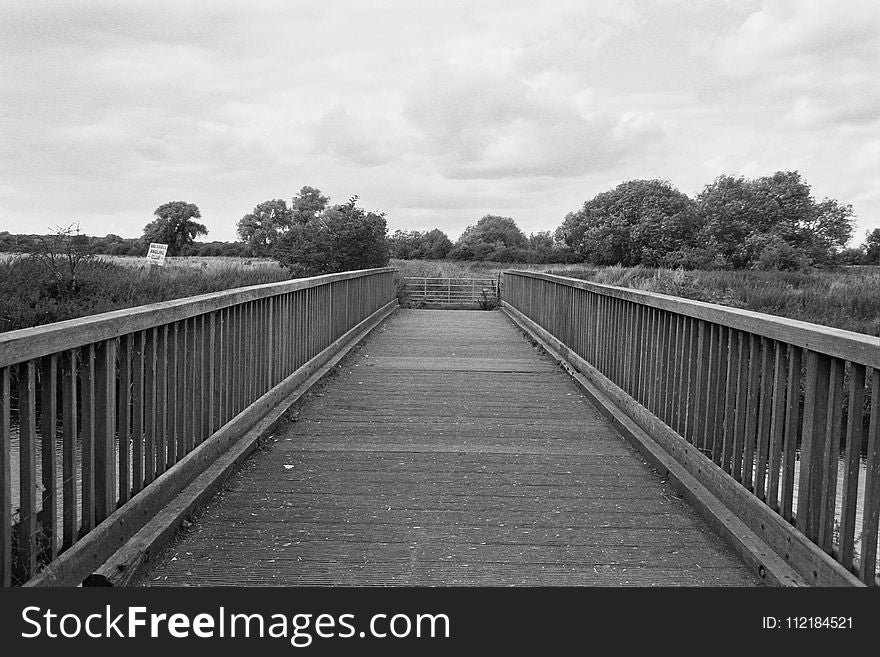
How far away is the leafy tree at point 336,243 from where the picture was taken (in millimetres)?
19859

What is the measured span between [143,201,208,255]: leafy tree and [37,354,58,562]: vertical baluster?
7097 centimetres

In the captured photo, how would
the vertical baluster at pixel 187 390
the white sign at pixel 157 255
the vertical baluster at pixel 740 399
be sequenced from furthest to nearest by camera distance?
the white sign at pixel 157 255
the vertical baluster at pixel 187 390
the vertical baluster at pixel 740 399

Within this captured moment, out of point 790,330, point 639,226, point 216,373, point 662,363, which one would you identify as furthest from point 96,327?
point 639,226

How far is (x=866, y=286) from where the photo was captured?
22281mm

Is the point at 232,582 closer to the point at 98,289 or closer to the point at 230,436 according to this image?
the point at 230,436

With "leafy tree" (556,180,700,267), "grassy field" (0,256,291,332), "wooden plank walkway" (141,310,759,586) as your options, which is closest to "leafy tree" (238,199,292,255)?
"leafy tree" (556,180,700,267)

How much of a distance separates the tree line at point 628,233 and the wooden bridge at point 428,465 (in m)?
14.4

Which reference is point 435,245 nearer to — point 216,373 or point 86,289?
point 86,289

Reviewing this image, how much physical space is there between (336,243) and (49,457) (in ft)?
58.5

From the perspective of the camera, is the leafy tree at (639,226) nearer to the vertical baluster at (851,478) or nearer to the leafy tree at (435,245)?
the leafy tree at (435,245)

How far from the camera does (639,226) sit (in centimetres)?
6334

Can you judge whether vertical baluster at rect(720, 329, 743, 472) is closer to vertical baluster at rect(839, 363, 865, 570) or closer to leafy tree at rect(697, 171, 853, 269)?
vertical baluster at rect(839, 363, 865, 570)

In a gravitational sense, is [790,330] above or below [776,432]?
above

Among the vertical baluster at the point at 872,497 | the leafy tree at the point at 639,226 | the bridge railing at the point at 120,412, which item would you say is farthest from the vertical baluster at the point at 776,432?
the leafy tree at the point at 639,226
